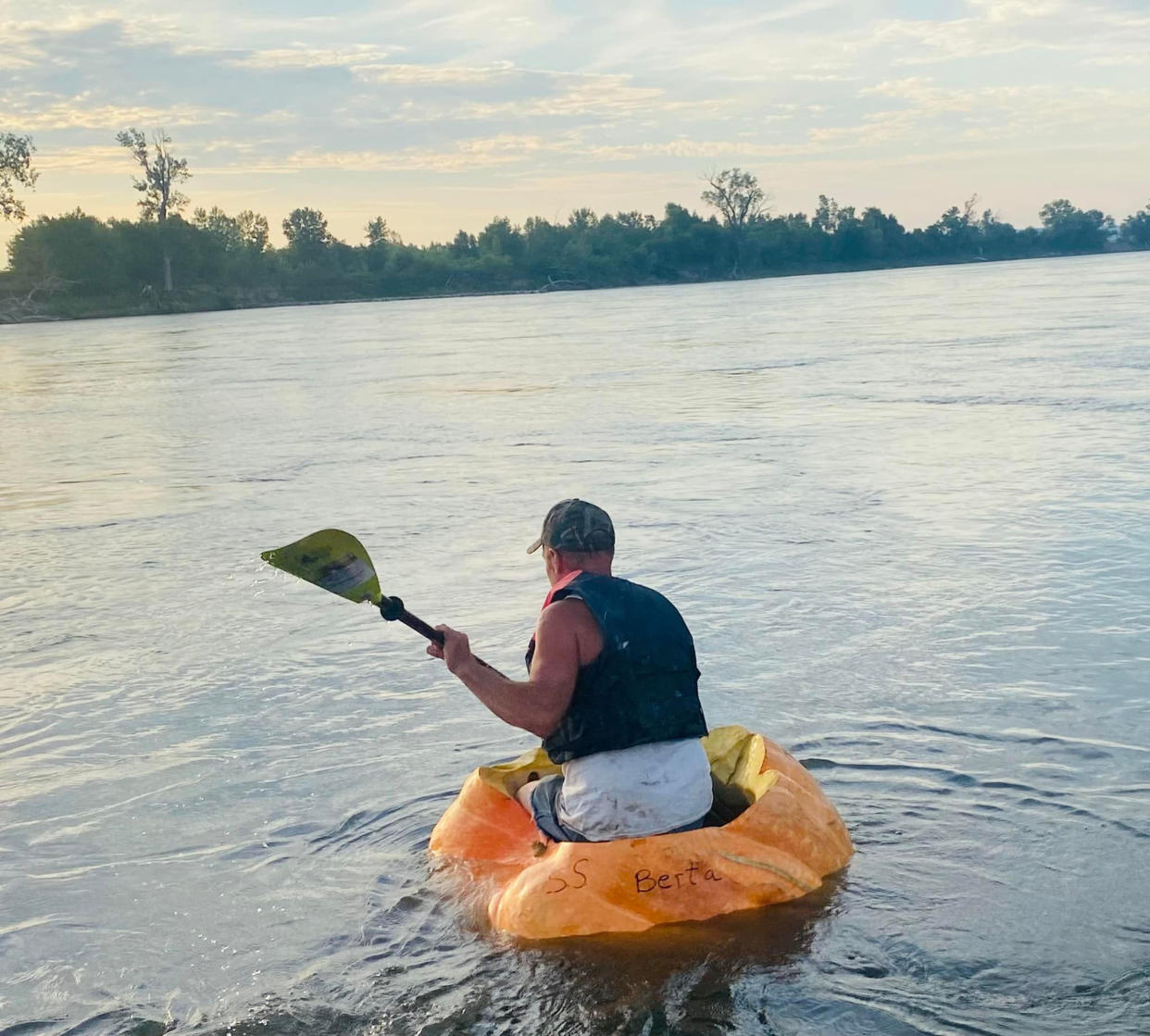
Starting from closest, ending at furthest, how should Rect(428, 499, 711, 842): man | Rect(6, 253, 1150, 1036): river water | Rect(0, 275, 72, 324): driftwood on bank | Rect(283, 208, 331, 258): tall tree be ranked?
Rect(6, 253, 1150, 1036): river water, Rect(428, 499, 711, 842): man, Rect(0, 275, 72, 324): driftwood on bank, Rect(283, 208, 331, 258): tall tree

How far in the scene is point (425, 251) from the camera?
113 meters

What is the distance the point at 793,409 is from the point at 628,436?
263 centimetres

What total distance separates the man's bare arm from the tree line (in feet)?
267

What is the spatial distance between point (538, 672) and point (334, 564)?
91 cm

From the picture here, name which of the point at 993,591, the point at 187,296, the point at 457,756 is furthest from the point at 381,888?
the point at 187,296

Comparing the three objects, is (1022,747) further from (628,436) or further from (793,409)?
(793,409)

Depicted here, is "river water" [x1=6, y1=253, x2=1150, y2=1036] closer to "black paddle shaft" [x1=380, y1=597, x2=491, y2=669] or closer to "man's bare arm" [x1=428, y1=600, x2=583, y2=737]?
"man's bare arm" [x1=428, y1=600, x2=583, y2=737]

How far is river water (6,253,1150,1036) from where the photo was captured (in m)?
4.10

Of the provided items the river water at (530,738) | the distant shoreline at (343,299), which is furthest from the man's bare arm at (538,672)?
the distant shoreline at (343,299)

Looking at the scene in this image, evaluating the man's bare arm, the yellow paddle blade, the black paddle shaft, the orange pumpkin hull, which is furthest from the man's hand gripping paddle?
the orange pumpkin hull

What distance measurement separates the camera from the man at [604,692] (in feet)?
13.8

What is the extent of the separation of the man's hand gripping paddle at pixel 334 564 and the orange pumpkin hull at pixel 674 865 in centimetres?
86

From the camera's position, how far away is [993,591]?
26.2 feet

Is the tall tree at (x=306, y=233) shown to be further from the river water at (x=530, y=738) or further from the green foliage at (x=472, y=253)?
the river water at (x=530, y=738)
